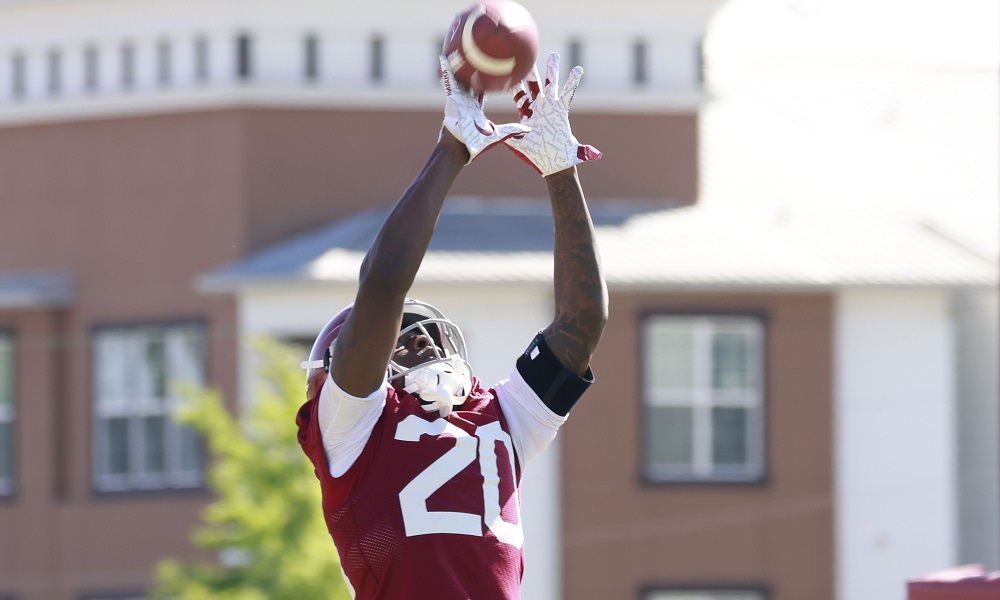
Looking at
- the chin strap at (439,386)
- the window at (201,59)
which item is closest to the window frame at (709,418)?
the window at (201,59)

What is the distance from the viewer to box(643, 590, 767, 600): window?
17.6m

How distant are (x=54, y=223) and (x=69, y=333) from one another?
3.56 ft

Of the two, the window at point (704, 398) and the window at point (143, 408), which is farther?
the window at point (143, 408)

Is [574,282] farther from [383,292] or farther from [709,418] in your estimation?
[709,418]

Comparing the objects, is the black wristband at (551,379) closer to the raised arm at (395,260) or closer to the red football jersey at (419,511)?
the red football jersey at (419,511)

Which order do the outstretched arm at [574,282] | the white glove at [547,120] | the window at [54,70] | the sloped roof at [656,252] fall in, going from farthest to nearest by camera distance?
1. the window at [54,70]
2. the sloped roof at [656,252]
3. the outstretched arm at [574,282]
4. the white glove at [547,120]

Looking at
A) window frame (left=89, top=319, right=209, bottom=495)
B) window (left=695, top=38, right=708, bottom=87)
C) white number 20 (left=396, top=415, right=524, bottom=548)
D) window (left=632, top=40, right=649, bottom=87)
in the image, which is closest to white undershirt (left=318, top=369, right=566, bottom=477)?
white number 20 (left=396, top=415, right=524, bottom=548)

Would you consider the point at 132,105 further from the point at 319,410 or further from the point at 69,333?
the point at 319,410

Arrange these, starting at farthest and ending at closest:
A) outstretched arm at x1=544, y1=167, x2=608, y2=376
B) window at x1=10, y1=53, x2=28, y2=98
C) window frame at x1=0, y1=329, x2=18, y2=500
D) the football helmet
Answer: window at x1=10, y1=53, x2=28, y2=98
window frame at x1=0, y1=329, x2=18, y2=500
outstretched arm at x1=544, y1=167, x2=608, y2=376
the football helmet

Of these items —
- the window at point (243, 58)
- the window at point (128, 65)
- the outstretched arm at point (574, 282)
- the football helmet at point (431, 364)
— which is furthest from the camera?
the window at point (128, 65)

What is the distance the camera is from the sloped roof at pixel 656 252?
670 inches

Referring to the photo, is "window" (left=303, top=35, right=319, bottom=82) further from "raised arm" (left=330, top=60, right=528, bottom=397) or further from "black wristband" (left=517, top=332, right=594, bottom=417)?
"raised arm" (left=330, top=60, right=528, bottom=397)

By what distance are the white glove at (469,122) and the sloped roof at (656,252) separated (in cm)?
1250

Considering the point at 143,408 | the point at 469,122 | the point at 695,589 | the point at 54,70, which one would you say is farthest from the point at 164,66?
the point at 469,122
